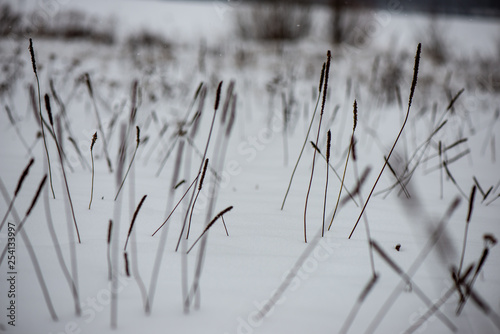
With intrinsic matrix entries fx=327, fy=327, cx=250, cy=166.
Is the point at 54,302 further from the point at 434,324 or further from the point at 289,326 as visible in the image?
the point at 434,324

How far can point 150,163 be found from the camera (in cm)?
170

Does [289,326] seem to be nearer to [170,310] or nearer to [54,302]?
[170,310]

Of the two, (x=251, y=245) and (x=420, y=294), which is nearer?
(x=420, y=294)

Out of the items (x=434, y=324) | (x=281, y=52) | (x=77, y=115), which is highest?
(x=281, y=52)

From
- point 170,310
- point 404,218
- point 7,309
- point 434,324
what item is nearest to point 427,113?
point 404,218

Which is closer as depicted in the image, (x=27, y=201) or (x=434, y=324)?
(x=434, y=324)

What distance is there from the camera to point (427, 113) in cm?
333

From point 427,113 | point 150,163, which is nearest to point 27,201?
point 150,163

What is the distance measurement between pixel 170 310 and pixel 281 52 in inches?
312

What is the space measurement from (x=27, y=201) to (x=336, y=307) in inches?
41.2

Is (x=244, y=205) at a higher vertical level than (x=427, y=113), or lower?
lower

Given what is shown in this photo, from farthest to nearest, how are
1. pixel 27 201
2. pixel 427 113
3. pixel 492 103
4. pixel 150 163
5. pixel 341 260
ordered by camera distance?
1. pixel 492 103
2. pixel 427 113
3. pixel 150 163
4. pixel 27 201
5. pixel 341 260

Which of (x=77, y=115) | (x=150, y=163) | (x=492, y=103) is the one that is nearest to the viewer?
(x=150, y=163)

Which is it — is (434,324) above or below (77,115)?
below
